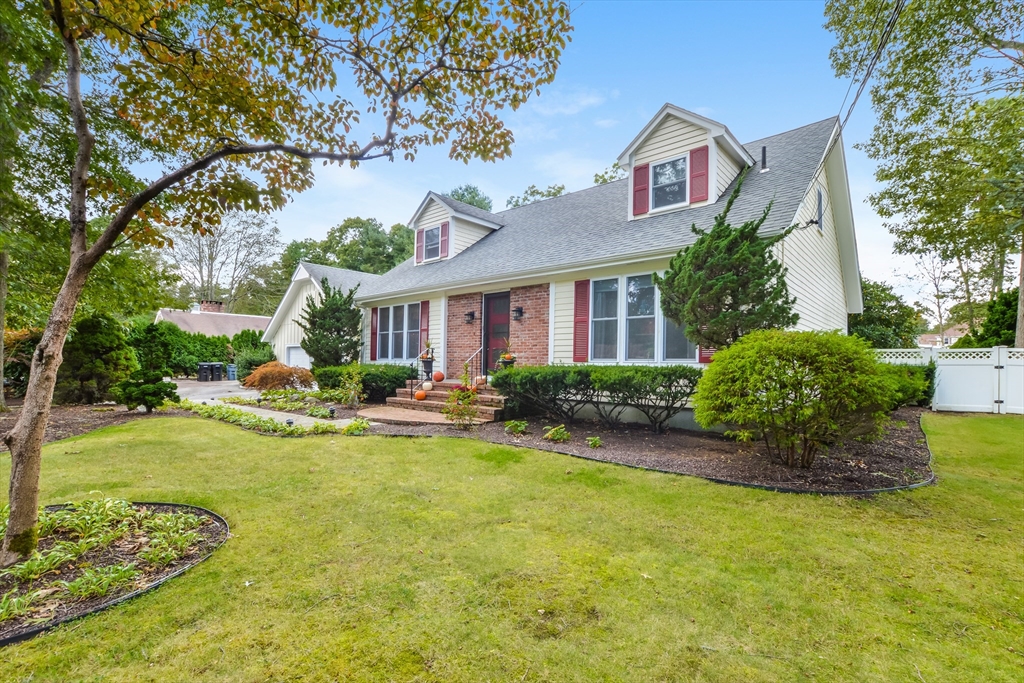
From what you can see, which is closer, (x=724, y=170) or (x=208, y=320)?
(x=724, y=170)

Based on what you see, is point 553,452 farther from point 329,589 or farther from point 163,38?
point 163,38

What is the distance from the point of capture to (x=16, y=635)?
2.08m

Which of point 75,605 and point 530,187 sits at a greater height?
point 530,187

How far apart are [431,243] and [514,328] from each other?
5.57 meters

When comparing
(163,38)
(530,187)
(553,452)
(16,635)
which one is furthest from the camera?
(530,187)

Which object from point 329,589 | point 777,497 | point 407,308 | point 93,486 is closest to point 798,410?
point 777,497

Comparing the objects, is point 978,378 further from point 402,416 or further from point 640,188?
point 402,416

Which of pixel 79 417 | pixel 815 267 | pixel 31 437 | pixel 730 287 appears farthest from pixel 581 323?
pixel 79 417

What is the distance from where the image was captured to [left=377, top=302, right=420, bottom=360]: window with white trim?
13.1 metres

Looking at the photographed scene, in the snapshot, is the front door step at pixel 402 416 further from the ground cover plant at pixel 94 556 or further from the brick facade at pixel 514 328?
the ground cover plant at pixel 94 556

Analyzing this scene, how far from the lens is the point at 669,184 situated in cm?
955

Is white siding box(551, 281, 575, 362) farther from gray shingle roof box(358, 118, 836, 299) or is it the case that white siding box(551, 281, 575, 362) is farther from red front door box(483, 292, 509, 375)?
red front door box(483, 292, 509, 375)

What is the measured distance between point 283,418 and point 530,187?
927 inches

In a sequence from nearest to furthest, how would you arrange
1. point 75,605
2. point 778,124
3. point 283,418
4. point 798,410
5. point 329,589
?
point 75,605, point 329,589, point 798,410, point 283,418, point 778,124
